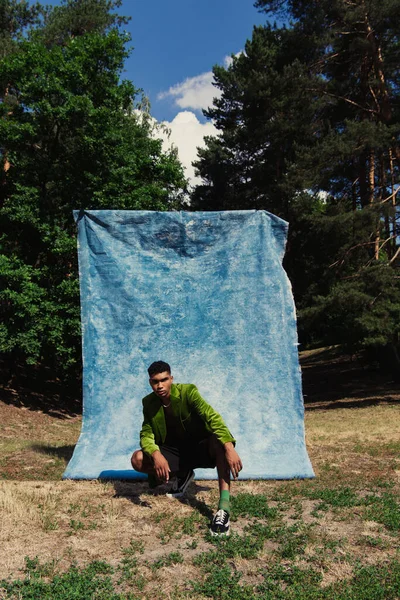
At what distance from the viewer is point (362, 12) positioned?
15609 mm

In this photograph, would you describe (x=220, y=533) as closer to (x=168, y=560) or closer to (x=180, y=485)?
(x=168, y=560)

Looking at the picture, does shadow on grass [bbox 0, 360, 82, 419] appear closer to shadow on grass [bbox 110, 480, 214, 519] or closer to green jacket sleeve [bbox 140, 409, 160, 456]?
shadow on grass [bbox 110, 480, 214, 519]

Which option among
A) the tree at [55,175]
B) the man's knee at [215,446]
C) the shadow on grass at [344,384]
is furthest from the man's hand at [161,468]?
the shadow on grass at [344,384]

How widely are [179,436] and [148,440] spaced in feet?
1.06

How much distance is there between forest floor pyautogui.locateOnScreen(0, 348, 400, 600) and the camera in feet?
10.3

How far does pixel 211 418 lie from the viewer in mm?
4453

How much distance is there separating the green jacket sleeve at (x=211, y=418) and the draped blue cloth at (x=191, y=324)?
1602mm

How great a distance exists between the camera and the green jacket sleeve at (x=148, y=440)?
14.6ft

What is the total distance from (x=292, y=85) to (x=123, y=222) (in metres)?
12.9

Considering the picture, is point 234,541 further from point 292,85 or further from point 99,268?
point 292,85

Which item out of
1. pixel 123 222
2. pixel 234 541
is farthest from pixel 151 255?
pixel 234 541

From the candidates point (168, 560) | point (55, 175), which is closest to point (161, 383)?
point (168, 560)

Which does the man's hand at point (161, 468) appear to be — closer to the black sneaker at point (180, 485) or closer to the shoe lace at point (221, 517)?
the shoe lace at point (221, 517)

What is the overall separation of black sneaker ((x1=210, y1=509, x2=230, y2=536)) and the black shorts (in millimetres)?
611
